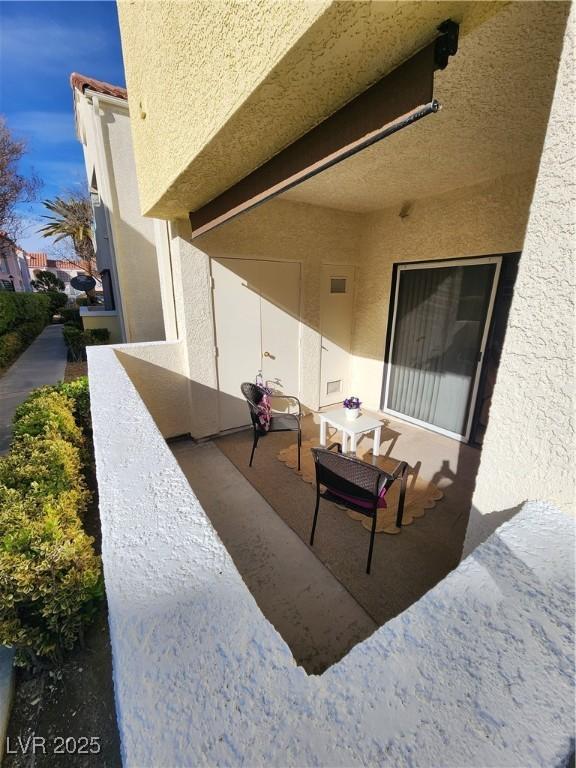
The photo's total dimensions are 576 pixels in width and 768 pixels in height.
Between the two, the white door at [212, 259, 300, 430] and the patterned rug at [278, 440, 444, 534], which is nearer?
the patterned rug at [278, 440, 444, 534]

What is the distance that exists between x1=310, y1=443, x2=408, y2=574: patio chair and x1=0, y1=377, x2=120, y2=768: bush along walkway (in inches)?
69.6

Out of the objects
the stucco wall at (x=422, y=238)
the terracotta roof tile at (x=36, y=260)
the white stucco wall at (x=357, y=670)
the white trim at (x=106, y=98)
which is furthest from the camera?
the terracotta roof tile at (x=36, y=260)

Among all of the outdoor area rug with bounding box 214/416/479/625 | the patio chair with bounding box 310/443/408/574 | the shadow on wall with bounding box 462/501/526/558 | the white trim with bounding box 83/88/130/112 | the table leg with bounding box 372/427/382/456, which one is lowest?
the outdoor area rug with bounding box 214/416/479/625

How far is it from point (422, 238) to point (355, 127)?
3656mm

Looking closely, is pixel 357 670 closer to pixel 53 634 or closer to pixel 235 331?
pixel 53 634

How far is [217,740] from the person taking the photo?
24.0 inches

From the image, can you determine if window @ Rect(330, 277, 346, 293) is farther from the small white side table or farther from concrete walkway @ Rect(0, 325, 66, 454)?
concrete walkway @ Rect(0, 325, 66, 454)

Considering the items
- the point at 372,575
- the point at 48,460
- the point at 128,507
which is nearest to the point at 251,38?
the point at 128,507

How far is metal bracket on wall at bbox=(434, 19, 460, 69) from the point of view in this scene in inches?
53.3

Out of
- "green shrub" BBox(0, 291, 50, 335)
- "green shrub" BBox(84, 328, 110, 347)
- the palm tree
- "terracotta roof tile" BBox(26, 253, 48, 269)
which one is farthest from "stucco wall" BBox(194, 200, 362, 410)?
"terracotta roof tile" BBox(26, 253, 48, 269)

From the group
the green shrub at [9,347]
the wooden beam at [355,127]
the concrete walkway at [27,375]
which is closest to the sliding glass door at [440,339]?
the wooden beam at [355,127]

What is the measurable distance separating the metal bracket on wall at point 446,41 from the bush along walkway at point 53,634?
3.22m

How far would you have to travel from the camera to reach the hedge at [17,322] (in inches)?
387

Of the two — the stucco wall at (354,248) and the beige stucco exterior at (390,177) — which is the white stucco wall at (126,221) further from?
the stucco wall at (354,248)
